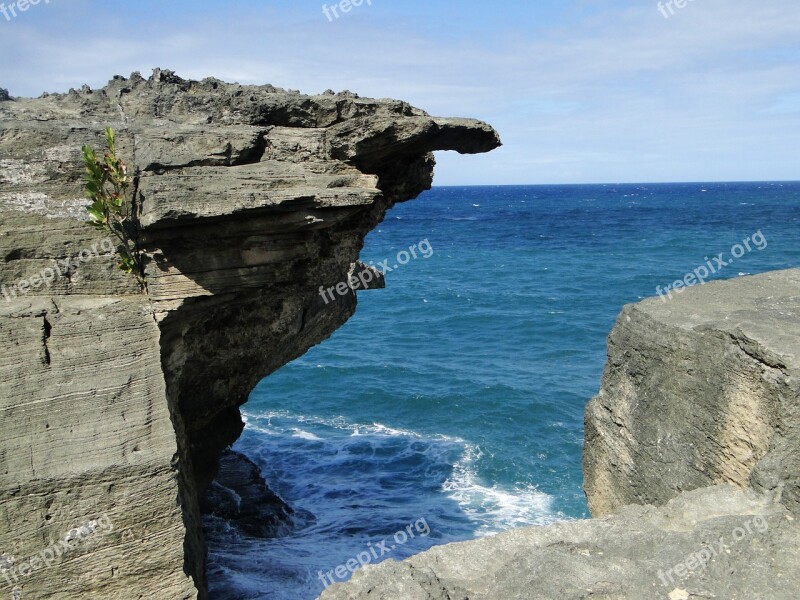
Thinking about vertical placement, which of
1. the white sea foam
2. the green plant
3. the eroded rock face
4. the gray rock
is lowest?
the white sea foam

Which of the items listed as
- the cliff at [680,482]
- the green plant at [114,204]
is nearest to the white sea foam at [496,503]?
the cliff at [680,482]

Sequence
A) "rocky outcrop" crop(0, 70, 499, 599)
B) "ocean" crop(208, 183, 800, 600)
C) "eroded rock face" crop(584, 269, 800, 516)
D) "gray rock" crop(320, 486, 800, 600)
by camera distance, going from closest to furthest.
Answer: "gray rock" crop(320, 486, 800, 600) → "eroded rock face" crop(584, 269, 800, 516) → "rocky outcrop" crop(0, 70, 499, 599) → "ocean" crop(208, 183, 800, 600)

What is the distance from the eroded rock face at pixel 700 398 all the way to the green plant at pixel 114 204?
5.39m

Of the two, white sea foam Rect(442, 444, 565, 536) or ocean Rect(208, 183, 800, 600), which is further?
white sea foam Rect(442, 444, 565, 536)

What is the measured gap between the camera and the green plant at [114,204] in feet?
24.4

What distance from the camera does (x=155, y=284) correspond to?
297 inches

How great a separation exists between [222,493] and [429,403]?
7.76m

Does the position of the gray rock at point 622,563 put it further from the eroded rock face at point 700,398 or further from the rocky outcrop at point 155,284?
the rocky outcrop at point 155,284

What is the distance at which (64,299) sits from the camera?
723cm

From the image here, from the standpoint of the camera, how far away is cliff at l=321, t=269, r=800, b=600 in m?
4.80

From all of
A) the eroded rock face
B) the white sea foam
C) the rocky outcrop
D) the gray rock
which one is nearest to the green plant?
the rocky outcrop

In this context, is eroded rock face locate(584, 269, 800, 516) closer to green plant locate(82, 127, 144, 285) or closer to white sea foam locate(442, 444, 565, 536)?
green plant locate(82, 127, 144, 285)

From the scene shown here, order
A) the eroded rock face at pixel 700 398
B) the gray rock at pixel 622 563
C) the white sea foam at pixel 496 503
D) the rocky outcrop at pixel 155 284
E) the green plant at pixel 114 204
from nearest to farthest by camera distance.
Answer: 1. the gray rock at pixel 622 563
2. the eroded rock face at pixel 700 398
3. the rocky outcrop at pixel 155 284
4. the green plant at pixel 114 204
5. the white sea foam at pixel 496 503

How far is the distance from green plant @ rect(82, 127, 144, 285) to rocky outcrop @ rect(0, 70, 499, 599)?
0.15 meters
